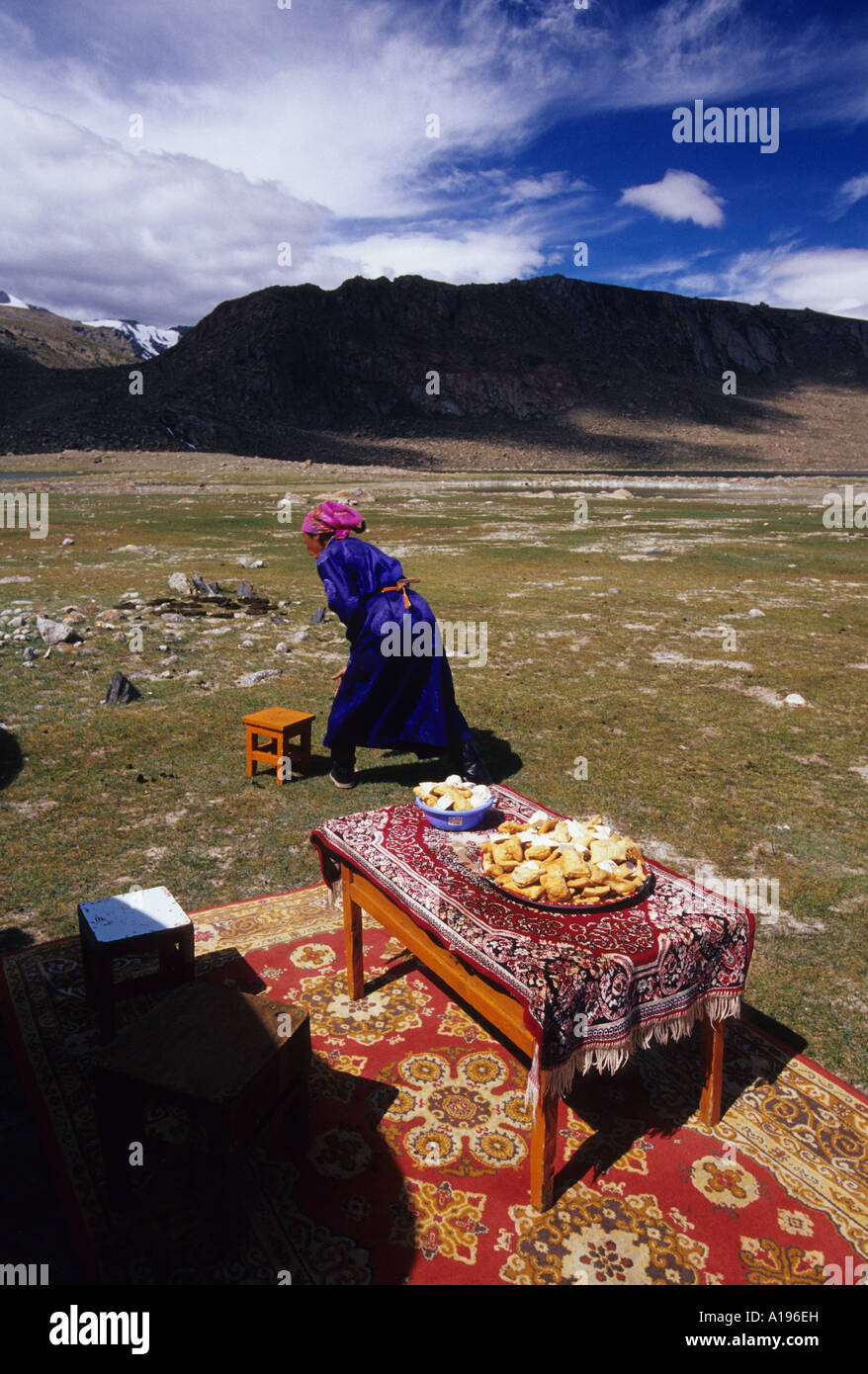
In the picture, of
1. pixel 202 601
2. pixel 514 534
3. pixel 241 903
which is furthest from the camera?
pixel 514 534

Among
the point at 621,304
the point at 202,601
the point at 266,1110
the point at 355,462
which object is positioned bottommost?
the point at 266,1110

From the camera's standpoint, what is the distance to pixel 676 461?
108 m

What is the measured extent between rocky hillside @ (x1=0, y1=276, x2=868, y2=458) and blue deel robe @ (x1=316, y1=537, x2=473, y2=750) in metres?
90.5

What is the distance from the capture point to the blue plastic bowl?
4121 millimetres

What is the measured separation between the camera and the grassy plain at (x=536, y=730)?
18.4 feet

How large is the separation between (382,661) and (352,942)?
9.25ft

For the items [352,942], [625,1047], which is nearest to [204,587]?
[352,942]

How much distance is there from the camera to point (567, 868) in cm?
348

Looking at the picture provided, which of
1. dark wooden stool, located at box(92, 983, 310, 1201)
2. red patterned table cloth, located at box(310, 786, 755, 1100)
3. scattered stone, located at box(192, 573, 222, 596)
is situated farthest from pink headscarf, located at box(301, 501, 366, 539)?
scattered stone, located at box(192, 573, 222, 596)

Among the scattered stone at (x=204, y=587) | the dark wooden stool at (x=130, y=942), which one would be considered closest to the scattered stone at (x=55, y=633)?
the scattered stone at (x=204, y=587)

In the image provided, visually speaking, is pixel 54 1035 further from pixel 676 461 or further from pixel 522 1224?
pixel 676 461

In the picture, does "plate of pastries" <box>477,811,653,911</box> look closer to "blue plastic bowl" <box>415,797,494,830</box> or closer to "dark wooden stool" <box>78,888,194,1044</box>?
"blue plastic bowl" <box>415,797,494,830</box>

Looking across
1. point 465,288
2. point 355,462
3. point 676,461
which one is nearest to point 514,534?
A: point 355,462
